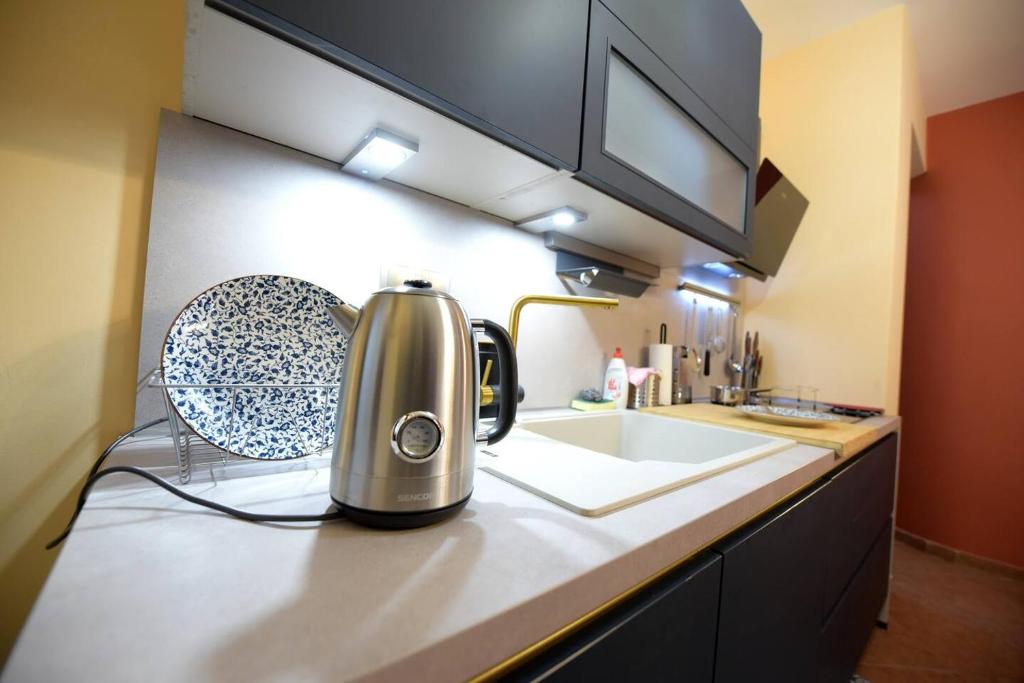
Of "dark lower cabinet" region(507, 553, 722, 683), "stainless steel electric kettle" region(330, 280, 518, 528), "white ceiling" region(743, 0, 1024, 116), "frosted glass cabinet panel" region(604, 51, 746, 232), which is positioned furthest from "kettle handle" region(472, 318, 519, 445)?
"white ceiling" region(743, 0, 1024, 116)

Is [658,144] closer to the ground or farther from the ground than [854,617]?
farther from the ground

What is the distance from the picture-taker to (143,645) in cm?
23

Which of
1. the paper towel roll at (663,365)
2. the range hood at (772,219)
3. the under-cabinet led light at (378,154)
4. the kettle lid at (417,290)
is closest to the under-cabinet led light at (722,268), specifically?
the range hood at (772,219)

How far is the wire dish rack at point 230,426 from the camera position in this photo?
1.55 ft

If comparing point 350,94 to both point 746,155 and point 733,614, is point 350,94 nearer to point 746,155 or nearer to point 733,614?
point 733,614

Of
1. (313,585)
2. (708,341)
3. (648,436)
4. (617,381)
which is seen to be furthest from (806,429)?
(313,585)

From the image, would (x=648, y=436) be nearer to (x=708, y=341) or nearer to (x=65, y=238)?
(x=708, y=341)

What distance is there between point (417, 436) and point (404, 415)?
0.03 m

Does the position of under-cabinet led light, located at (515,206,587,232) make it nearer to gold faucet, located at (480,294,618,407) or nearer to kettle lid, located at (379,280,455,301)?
gold faucet, located at (480,294,618,407)

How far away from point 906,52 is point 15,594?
123 inches

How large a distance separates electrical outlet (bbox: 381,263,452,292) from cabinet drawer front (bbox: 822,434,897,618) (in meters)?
0.96

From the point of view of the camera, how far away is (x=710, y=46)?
102cm

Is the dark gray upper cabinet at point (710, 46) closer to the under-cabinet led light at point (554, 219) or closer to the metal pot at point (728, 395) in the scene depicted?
the under-cabinet led light at point (554, 219)

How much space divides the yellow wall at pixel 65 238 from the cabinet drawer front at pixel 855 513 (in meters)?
1.35
